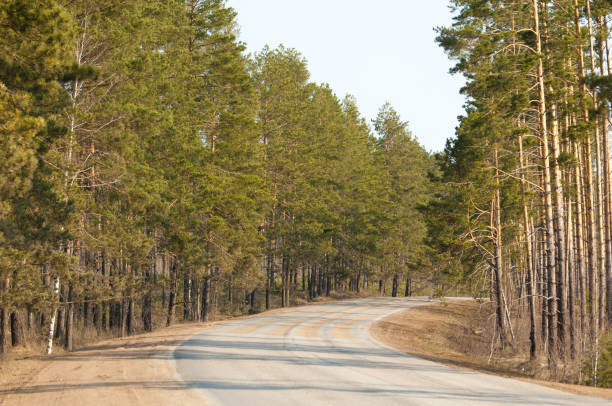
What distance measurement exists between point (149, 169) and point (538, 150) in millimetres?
16361

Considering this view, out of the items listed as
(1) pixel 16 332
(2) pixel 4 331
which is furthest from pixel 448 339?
(2) pixel 4 331

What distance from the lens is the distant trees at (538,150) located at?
1661 centimetres

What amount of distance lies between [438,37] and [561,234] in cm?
1148

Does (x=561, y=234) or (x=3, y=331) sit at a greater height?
(x=561, y=234)

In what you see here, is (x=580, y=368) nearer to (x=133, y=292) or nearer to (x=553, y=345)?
(x=553, y=345)

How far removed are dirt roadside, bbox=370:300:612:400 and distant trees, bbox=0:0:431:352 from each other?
10.5m

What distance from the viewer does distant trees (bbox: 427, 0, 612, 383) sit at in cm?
1661

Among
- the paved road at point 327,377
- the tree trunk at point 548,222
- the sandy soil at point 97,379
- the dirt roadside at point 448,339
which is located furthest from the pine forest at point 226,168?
the paved road at point 327,377

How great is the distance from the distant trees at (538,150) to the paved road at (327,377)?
4.69m

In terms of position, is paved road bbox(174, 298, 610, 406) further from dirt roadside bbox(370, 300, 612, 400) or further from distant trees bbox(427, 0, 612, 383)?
distant trees bbox(427, 0, 612, 383)

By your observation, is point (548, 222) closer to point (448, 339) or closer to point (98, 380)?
point (448, 339)

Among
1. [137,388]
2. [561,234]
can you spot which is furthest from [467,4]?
[137,388]

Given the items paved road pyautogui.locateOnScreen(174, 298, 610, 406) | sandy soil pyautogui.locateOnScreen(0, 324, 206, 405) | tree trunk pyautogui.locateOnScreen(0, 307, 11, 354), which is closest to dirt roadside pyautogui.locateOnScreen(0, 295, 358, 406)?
sandy soil pyautogui.locateOnScreen(0, 324, 206, 405)

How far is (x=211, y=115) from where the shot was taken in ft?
100
